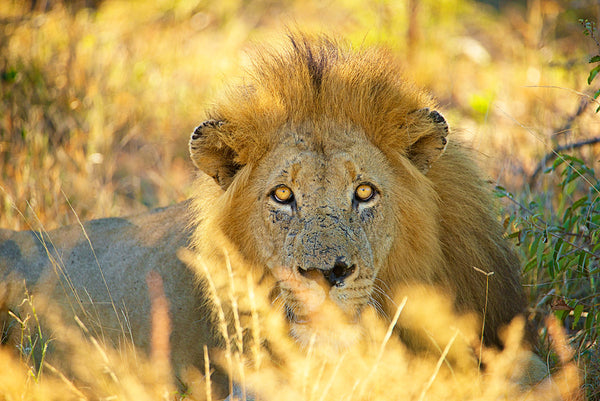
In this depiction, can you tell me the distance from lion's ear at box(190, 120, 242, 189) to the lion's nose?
0.85 metres

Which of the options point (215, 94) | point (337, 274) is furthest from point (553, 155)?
point (337, 274)

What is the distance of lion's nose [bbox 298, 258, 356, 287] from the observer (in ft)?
9.93

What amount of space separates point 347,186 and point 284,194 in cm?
30

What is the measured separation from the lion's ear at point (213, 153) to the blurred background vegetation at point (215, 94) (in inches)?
21.7

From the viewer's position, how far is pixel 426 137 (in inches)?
141

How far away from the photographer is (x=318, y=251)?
3049 mm

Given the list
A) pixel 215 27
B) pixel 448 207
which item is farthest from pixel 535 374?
pixel 215 27

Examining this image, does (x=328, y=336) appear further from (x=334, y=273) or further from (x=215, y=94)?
(x=215, y=94)

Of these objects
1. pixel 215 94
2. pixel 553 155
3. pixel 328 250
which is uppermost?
pixel 215 94

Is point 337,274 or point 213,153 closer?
point 337,274

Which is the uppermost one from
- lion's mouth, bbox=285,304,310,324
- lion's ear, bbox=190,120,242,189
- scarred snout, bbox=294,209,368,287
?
lion's ear, bbox=190,120,242,189

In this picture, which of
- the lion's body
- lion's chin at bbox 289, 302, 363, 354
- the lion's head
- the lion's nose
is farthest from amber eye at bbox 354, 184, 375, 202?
the lion's body

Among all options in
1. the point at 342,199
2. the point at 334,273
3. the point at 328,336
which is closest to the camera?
the point at 334,273

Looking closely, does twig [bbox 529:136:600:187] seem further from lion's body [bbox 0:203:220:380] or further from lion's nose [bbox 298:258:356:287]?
lion's body [bbox 0:203:220:380]
